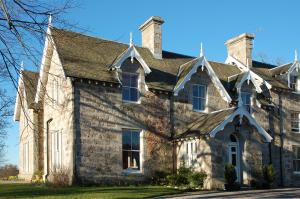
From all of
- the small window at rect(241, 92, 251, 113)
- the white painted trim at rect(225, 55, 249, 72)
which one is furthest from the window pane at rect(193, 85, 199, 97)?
the white painted trim at rect(225, 55, 249, 72)

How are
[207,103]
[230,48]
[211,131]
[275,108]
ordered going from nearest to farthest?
1. [211,131]
2. [207,103]
3. [275,108]
4. [230,48]

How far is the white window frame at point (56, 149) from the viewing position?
27062mm

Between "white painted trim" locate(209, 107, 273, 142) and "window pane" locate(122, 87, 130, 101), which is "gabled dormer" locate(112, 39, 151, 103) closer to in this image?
"window pane" locate(122, 87, 130, 101)

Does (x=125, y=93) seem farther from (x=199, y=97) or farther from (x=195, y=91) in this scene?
(x=199, y=97)

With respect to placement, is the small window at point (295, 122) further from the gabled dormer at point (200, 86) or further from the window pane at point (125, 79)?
the window pane at point (125, 79)

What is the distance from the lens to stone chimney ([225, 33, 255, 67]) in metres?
36.1

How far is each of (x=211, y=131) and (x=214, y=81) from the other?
5.97 m

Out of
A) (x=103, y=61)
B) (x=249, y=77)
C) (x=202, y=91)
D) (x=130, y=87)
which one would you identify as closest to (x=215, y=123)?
(x=202, y=91)

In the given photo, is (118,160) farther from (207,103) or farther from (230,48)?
(230,48)

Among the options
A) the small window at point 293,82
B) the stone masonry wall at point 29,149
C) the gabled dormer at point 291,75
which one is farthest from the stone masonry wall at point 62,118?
the small window at point 293,82

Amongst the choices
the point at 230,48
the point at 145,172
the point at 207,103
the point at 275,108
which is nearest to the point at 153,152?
the point at 145,172

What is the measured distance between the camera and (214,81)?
30.3 meters

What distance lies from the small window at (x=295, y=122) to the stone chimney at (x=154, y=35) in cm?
1150

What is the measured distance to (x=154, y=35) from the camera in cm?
3161
